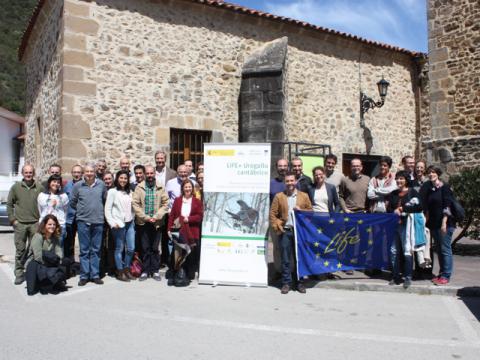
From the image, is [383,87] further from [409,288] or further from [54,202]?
[54,202]

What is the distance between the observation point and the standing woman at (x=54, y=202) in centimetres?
655

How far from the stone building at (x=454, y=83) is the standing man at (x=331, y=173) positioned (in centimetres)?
513

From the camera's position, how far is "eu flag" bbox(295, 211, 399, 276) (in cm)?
643

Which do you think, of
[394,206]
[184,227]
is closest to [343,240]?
[394,206]

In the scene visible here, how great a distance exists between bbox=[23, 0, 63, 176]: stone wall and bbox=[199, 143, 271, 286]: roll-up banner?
4.72m

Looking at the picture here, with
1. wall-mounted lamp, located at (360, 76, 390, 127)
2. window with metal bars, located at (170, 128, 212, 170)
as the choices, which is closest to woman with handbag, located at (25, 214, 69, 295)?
window with metal bars, located at (170, 128, 212, 170)

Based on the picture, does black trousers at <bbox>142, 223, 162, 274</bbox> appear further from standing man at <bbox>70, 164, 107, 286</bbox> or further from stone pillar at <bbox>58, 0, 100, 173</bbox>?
stone pillar at <bbox>58, 0, 100, 173</bbox>

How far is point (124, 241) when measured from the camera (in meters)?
6.80

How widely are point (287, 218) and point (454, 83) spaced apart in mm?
7429

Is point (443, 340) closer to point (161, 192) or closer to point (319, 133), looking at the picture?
point (161, 192)

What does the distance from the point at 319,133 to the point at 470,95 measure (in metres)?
4.08

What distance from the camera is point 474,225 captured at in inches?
351

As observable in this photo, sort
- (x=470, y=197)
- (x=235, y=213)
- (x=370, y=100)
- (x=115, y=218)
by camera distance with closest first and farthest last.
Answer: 1. (x=115, y=218)
2. (x=235, y=213)
3. (x=470, y=197)
4. (x=370, y=100)

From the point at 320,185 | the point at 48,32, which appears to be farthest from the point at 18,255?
the point at 48,32
